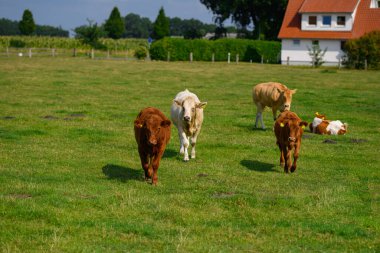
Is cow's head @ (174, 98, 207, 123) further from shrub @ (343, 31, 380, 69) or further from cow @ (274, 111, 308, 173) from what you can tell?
shrub @ (343, 31, 380, 69)

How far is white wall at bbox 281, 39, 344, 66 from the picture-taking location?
230 ft

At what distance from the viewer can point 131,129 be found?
18281 millimetres

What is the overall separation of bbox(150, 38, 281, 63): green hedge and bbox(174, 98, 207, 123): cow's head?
56.7 m

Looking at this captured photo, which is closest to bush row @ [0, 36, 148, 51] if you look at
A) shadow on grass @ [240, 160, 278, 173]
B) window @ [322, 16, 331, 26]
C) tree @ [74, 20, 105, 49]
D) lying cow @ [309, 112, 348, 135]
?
tree @ [74, 20, 105, 49]

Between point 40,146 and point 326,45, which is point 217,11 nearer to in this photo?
point 326,45

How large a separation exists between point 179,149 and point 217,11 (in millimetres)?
80025

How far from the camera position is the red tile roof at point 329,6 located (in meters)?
71.9

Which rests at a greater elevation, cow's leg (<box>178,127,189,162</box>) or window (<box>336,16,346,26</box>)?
window (<box>336,16,346,26</box>)

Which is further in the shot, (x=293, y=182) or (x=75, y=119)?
(x=75, y=119)

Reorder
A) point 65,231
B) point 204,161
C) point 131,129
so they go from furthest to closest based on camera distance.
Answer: point 131,129
point 204,161
point 65,231

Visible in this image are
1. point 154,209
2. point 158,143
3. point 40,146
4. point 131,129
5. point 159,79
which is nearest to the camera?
point 154,209

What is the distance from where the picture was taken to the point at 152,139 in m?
11.0

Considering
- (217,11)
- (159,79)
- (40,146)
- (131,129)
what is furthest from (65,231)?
(217,11)

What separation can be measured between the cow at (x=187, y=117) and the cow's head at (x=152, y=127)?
2056 millimetres
